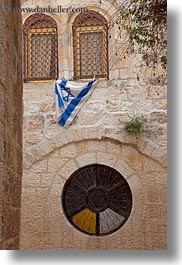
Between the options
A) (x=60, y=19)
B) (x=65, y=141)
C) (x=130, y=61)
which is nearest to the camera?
(x=60, y=19)

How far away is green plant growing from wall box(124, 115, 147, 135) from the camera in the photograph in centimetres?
268

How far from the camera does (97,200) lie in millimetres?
3244

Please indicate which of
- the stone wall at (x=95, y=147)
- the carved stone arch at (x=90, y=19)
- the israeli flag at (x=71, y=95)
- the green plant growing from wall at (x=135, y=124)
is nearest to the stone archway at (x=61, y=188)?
the stone wall at (x=95, y=147)

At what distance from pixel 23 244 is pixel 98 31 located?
3.18 ft

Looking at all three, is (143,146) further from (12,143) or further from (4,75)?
(4,75)

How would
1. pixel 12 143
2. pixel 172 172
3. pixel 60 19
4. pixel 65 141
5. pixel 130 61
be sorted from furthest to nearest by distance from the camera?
1. pixel 65 141
2. pixel 130 61
3. pixel 60 19
4. pixel 12 143
5. pixel 172 172

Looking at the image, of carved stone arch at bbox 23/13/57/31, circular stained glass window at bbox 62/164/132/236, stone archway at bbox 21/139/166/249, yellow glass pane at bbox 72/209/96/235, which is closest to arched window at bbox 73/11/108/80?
carved stone arch at bbox 23/13/57/31

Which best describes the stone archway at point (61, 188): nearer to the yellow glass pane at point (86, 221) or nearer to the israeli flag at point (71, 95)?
the yellow glass pane at point (86, 221)

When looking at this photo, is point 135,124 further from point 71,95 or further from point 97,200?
point 97,200

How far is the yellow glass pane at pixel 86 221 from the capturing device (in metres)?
3.06

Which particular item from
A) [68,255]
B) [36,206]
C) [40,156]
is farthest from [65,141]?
[68,255]

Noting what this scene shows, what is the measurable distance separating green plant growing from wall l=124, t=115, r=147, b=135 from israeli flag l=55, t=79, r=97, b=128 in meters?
0.24

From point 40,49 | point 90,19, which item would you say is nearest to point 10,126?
point 40,49

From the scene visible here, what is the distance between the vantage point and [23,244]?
2.26 m
